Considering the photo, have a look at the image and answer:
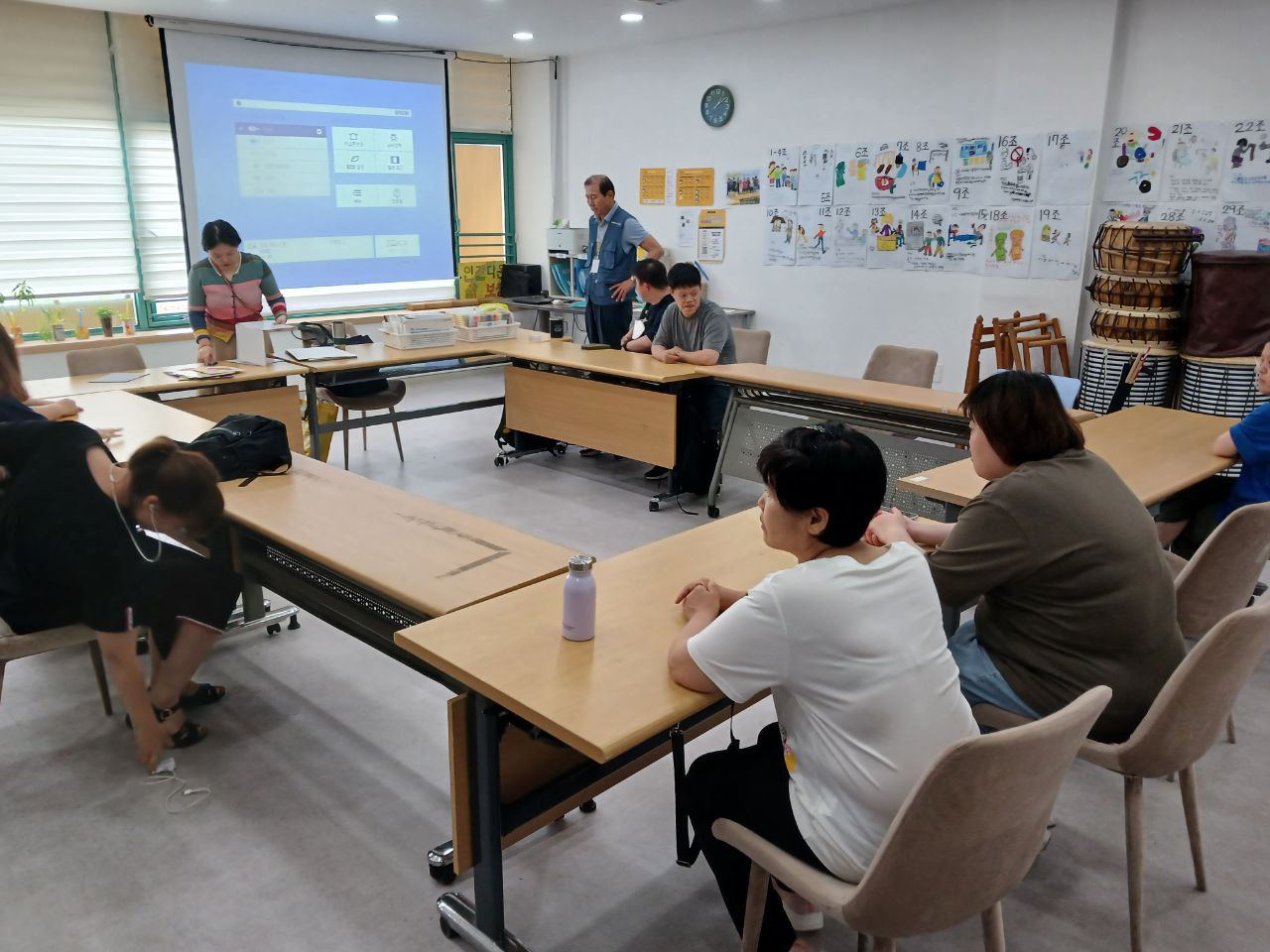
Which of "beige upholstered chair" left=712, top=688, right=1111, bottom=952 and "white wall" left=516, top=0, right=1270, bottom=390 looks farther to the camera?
"white wall" left=516, top=0, right=1270, bottom=390

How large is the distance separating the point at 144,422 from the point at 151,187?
3868 millimetres

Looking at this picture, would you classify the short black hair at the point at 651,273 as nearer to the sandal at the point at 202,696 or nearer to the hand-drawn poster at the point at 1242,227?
the hand-drawn poster at the point at 1242,227

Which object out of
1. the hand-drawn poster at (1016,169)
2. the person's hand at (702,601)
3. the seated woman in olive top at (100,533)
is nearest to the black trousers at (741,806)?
the person's hand at (702,601)

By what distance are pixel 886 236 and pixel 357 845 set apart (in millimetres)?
5330

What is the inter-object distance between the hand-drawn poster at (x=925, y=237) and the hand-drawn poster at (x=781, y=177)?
92 centimetres

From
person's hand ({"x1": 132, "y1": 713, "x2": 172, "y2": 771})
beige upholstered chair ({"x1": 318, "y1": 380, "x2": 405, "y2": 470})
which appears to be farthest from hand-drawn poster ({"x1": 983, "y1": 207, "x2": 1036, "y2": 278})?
person's hand ({"x1": 132, "y1": 713, "x2": 172, "y2": 771})

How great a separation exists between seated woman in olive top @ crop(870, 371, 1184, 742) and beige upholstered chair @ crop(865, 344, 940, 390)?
8.89 feet

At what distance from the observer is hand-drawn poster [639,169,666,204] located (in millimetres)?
7539

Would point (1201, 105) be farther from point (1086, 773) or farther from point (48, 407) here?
point (48, 407)

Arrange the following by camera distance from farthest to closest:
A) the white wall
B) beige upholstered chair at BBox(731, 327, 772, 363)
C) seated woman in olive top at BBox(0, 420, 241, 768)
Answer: beige upholstered chair at BBox(731, 327, 772, 363)
the white wall
seated woman in olive top at BBox(0, 420, 241, 768)

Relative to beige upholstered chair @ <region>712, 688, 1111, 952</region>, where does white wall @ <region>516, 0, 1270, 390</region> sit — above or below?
above

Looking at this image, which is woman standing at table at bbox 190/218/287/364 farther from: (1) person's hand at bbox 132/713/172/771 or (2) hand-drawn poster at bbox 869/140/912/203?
(2) hand-drawn poster at bbox 869/140/912/203

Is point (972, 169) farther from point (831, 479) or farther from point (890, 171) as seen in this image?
point (831, 479)

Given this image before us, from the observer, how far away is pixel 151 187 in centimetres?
654
